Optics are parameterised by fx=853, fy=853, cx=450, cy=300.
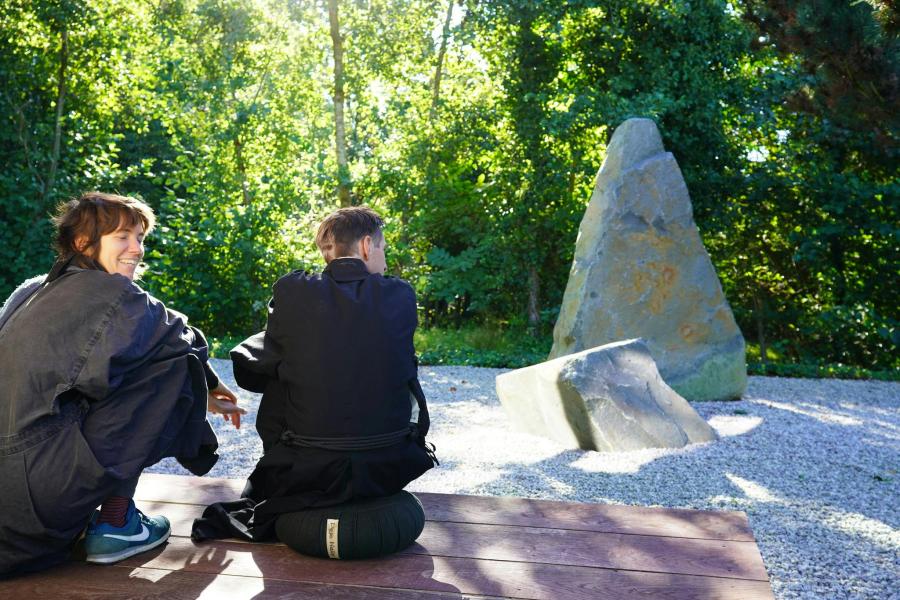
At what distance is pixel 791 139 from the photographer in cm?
966

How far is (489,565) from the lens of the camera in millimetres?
2111

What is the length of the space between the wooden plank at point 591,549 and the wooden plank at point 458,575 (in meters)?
0.04

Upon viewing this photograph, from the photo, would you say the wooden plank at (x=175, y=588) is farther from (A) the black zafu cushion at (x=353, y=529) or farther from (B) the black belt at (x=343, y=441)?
(B) the black belt at (x=343, y=441)

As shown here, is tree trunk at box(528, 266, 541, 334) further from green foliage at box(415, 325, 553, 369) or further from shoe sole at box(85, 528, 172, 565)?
shoe sole at box(85, 528, 172, 565)

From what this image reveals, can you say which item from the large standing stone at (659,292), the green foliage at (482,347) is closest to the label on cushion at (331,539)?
the large standing stone at (659,292)

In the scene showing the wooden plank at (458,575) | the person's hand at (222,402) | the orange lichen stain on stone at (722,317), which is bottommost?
the wooden plank at (458,575)

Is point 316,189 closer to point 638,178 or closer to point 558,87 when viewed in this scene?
point 558,87

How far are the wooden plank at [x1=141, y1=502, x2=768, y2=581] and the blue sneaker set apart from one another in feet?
0.39

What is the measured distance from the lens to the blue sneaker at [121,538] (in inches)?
84.5

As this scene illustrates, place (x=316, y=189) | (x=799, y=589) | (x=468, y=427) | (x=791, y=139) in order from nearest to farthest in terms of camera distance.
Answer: (x=799, y=589) < (x=468, y=427) < (x=791, y=139) < (x=316, y=189)

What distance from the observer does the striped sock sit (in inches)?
86.4

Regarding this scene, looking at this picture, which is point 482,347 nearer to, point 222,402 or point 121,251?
point 222,402

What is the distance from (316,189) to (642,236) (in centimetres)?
525

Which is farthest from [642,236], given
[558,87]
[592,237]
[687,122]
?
[558,87]
